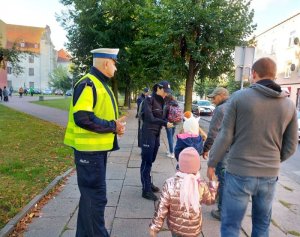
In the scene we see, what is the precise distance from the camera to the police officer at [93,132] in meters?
2.93

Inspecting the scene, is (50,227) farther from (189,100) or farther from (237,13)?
(237,13)

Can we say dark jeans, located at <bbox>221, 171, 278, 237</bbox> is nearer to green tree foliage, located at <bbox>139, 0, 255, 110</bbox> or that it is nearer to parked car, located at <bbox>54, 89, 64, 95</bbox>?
green tree foliage, located at <bbox>139, 0, 255, 110</bbox>

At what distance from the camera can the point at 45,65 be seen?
9044 cm

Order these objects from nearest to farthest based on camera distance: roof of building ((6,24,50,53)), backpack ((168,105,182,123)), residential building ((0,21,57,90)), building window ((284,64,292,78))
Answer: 1. backpack ((168,105,182,123))
2. building window ((284,64,292,78))
3. residential building ((0,21,57,90))
4. roof of building ((6,24,50,53))

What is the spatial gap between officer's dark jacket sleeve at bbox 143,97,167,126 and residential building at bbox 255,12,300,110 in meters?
27.7

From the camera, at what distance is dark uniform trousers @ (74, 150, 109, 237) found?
3.09 metres

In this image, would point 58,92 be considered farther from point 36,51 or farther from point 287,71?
point 287,71

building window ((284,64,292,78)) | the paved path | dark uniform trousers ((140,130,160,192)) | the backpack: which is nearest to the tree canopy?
the backpack

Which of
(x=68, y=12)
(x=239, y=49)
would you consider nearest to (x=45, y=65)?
(x=68, y=12)

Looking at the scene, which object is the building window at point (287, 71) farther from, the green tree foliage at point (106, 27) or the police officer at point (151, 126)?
the police officer at point (151, 126)

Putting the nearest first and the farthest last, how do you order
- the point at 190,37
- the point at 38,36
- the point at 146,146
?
the point at 146,146 < the point at 190,37 < the point at 38,36

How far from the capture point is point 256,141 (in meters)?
2.66

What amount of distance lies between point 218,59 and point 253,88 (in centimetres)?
1373

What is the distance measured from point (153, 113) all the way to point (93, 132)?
2143mm
